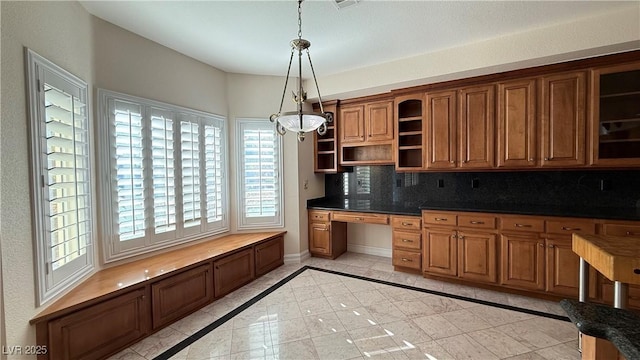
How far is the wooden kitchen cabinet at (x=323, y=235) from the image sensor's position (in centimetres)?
410

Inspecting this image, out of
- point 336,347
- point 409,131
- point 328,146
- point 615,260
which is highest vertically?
point 409,131

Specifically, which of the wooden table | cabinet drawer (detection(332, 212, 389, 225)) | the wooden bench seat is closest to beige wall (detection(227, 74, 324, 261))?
cabinet drawer (detection(332, 212, 389, 225))

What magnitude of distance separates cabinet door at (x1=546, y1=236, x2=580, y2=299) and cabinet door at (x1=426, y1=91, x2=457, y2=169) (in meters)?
1.30

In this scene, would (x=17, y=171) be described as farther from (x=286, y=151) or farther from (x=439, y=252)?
(x=439, y=252)

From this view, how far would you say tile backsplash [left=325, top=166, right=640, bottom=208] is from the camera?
9.61ft

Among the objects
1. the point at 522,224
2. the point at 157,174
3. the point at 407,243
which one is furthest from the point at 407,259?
the point at 157,174

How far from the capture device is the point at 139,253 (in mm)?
2709

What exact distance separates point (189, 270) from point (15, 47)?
2079mm

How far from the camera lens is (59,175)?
1.92m

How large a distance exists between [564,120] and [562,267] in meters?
1.55

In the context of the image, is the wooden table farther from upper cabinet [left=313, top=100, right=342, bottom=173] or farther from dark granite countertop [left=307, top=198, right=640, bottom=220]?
upper cabinet [left=313, top=100, right=342, bottom=173]

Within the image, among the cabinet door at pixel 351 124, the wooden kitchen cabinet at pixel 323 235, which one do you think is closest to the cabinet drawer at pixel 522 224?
the cabinet door at pixel 351 124

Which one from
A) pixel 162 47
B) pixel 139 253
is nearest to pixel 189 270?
pixel 139 253

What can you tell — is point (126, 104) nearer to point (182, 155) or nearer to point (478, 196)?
point (182, 155)
